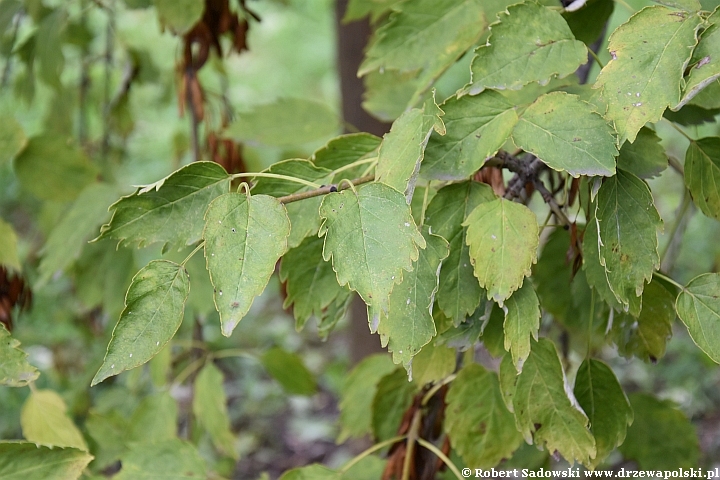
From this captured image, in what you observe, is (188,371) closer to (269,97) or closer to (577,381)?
(577,381)

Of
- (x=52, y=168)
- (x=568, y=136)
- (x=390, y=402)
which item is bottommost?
(x=390, y=402)

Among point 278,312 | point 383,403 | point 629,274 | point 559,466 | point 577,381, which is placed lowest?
point 278,312

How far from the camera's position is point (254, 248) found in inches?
20.0

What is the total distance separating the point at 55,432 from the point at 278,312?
7.25 ft

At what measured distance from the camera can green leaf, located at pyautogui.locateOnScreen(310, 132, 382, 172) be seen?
0.69 metres

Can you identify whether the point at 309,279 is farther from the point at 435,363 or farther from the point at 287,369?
the point at 287,369

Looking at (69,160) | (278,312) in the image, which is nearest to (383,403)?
(69,160)

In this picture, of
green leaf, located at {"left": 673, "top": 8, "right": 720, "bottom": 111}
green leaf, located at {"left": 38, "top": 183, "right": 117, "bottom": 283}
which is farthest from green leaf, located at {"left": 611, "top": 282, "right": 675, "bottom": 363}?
green leaf, located at {"left": 38, "top": 183, "right": 117, "bottom": 283}

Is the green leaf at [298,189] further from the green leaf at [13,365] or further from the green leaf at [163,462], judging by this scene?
the green leaf at [163,462]

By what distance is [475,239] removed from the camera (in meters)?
0.58

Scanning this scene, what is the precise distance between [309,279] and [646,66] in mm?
390

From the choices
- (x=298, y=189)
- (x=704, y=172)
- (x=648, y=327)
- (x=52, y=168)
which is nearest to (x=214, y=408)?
(x=52, y=168)

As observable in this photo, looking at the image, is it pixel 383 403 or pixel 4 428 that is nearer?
pixel 383 403

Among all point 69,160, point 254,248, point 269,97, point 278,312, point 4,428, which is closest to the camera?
point 254,248
